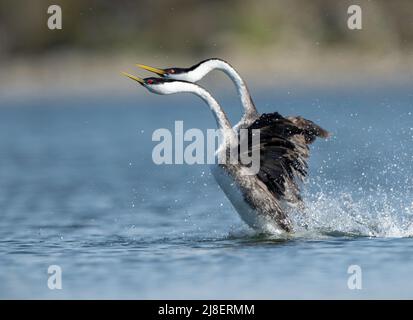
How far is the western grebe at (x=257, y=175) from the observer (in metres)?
13.2

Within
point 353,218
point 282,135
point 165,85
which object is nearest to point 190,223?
point 353,218

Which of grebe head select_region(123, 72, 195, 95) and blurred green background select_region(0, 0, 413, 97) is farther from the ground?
blurred green background select_region(0, 0, 413, 97)

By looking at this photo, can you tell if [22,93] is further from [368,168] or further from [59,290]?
[59,290]

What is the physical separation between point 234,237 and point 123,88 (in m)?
25.5

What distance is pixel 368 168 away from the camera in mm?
20406

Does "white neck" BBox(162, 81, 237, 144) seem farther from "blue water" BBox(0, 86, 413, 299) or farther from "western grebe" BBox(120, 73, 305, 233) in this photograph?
"blue water" BBox(0, 86, 413, 299)

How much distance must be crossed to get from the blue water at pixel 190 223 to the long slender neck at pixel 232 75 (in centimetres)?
134

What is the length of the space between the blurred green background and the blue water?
711 centimetres

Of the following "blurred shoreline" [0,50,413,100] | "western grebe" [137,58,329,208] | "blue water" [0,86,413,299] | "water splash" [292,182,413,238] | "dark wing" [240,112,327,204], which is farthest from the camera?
"blurred shoreline" [0,50,413,100]

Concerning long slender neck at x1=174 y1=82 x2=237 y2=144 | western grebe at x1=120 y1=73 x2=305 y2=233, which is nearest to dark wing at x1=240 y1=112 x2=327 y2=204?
western grebe at x1=120 y1=73 x2=305 y2=233

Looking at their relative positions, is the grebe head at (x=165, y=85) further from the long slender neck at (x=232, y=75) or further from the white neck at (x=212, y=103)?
the long slender neck at (x=232, y=75)

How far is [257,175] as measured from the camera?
13594mm

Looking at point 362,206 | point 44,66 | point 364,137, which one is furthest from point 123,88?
point 362,206

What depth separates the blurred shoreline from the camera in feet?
120
